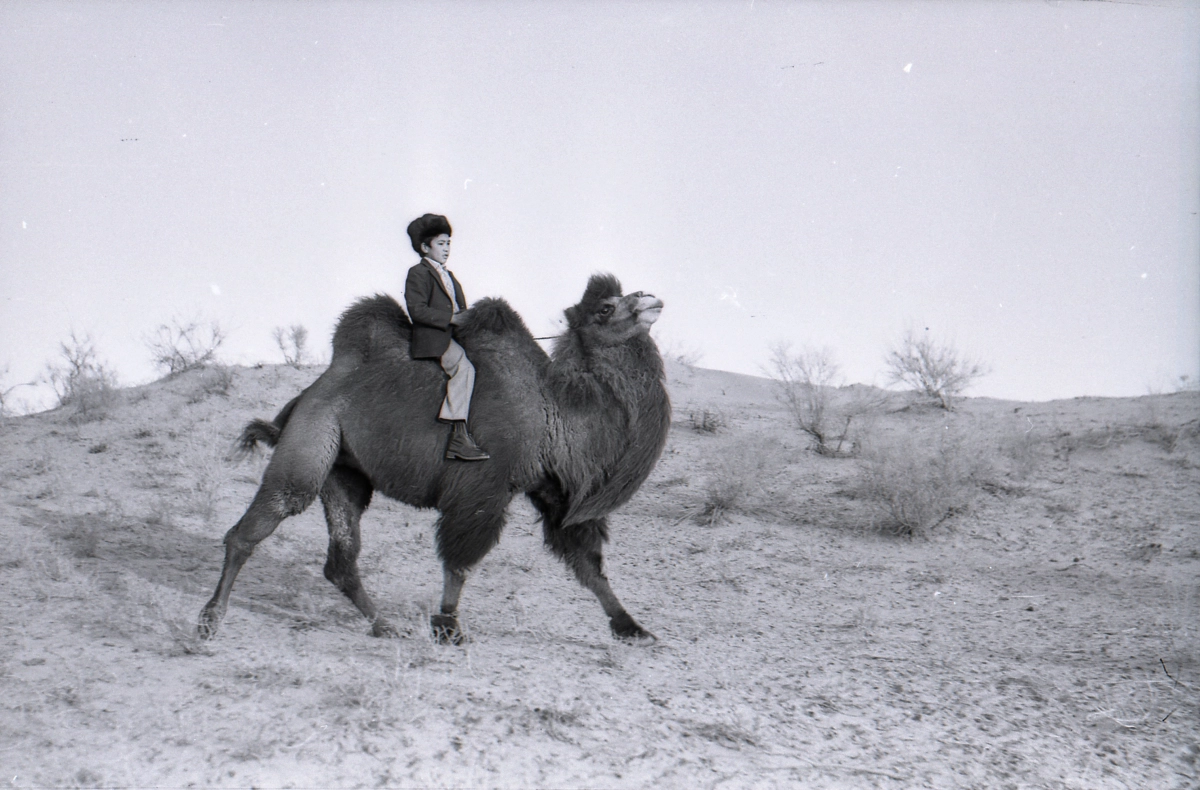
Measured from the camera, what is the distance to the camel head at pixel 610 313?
5.57 meters

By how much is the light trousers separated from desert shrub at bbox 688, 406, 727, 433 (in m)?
9.10

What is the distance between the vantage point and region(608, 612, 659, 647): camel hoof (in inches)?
219

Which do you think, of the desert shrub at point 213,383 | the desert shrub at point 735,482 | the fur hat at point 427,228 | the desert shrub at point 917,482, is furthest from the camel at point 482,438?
the desert shrub at point 213,383

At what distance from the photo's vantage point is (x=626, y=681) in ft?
15.3

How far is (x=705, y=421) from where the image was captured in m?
14.3

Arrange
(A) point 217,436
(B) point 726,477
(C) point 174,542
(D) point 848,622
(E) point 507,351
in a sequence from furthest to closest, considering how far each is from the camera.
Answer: (A) point 217,436 → (B) point 726,477 → (C) point 174,542 → (D) point 848,622 → (E) point 507,351

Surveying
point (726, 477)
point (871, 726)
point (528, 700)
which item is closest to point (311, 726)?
point (528, 700)

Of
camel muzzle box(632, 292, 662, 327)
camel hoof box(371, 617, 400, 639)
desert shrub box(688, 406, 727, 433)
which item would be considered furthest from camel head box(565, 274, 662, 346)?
desert shrub box(688, 406, 727, 433)

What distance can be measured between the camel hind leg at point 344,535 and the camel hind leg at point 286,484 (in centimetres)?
36

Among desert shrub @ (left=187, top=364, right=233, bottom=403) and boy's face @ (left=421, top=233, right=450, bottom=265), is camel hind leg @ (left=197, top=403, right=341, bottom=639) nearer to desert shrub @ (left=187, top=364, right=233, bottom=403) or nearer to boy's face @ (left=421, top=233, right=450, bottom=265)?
boy's face @ (left=421, top=233, right=450, bottom=265)

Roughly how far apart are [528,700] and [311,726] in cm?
106

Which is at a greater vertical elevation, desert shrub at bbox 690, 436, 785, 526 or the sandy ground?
desert shrub at bbox 690, 436, 785, 526

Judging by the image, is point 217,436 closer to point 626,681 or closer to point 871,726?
point 626,681

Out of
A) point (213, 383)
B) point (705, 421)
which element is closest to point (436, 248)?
point (705, 421)
